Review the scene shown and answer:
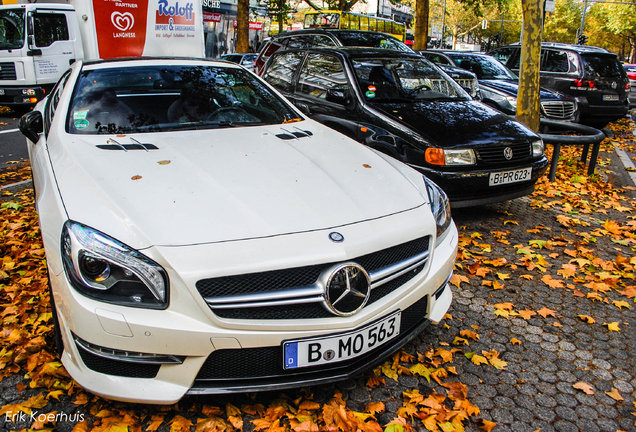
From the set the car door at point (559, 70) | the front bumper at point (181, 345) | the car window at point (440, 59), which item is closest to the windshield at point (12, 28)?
the car window at point (440, 59)

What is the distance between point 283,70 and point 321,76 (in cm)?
95

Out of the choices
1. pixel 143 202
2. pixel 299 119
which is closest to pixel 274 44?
pixel 299 119

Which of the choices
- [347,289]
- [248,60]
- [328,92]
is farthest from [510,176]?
[248,60]

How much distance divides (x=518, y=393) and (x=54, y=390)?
2.32 m

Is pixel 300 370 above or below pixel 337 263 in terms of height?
below

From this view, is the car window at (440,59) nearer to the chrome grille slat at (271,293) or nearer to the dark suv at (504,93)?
the dark suv at (504,93)

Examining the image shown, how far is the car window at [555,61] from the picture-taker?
10766 mm

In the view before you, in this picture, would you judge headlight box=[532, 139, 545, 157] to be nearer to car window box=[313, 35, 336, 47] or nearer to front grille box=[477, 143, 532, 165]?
front grille box=[477, 143, 532, 165]

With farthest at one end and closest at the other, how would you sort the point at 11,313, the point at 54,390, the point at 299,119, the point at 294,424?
the point at 299,119, the point at 11,313, the point at 54,390, the point at 294,424

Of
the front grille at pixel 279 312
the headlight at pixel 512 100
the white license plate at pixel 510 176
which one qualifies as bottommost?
the white license plate at pixel 510 176

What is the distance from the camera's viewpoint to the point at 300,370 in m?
2.20

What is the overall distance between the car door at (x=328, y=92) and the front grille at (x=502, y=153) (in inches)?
53.0

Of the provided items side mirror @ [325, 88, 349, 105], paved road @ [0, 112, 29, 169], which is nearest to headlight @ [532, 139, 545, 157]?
side mirror @ [325, 88, 349, 105]

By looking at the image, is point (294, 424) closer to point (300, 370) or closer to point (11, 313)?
point (300, 370)
